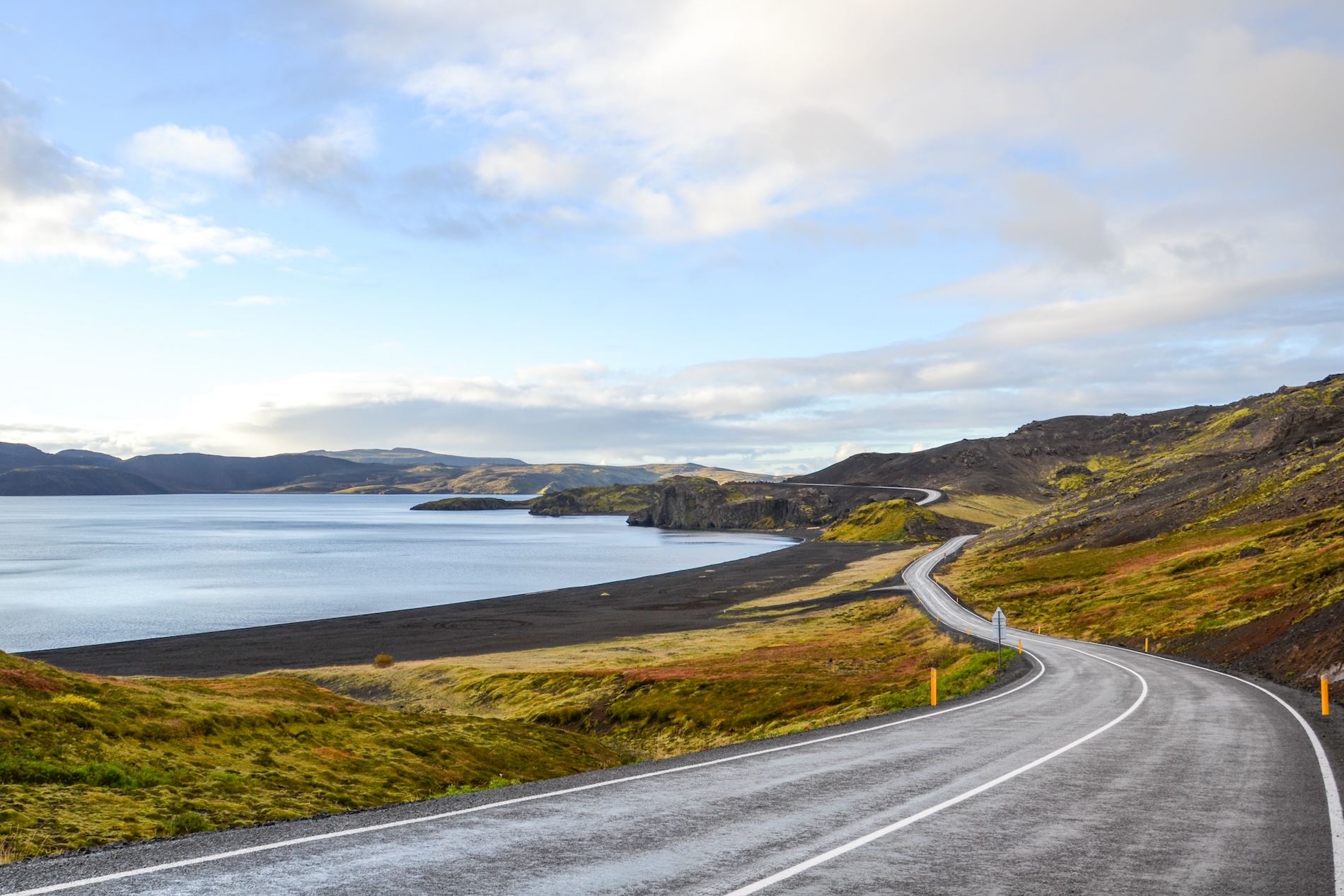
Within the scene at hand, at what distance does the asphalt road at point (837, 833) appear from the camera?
9633 mm

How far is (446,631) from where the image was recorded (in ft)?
281

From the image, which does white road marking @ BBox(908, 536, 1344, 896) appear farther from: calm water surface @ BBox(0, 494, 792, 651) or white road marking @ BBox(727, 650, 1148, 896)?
calm water surface @ BBox(0, 494, 792, 651)

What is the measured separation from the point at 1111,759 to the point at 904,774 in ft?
17.5

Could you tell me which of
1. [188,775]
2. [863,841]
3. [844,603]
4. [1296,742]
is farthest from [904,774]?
[844,603]

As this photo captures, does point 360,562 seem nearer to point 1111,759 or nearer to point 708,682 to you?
point 708,682

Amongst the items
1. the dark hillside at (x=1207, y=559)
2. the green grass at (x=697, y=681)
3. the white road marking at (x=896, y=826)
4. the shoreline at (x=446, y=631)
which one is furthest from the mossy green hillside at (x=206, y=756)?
the shoreline at (x=446, y=631)

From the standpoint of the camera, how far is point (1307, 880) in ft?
33.4

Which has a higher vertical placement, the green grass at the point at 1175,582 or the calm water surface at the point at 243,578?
the green grass at the point at 1175,582

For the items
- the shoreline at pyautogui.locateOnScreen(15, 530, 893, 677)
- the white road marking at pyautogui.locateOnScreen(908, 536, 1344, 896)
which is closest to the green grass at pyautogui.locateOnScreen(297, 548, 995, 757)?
the white road marking at pyautogui.locateOnScreen(908, 536, 1344, 896)

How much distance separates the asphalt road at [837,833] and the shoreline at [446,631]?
5840 cm

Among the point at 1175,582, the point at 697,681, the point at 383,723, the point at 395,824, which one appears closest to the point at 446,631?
the point at 697,681

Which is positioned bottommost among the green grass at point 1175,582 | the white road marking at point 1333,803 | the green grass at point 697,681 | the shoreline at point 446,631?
the shoreline at point 446,631

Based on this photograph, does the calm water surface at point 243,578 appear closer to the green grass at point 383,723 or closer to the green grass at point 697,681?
the green grass at point 697,681

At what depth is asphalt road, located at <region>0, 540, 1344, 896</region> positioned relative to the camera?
963 cm
